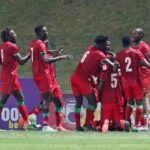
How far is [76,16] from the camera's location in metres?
44.7

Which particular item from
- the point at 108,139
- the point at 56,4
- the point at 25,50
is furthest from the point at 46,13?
the point at 108,139

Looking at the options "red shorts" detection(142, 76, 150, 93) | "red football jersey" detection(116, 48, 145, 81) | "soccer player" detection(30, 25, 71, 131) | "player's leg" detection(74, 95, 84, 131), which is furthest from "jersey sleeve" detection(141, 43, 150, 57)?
"soccer player" detection(30, 25, 71, 131)

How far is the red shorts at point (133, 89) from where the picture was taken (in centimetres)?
2016

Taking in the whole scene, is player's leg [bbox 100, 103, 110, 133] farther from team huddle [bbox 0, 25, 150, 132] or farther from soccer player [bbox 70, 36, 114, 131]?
soccer player [bbox 70, 36, 114, 131]

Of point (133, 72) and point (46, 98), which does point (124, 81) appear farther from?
point (46, 98)

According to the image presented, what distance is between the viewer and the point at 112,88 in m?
20.3

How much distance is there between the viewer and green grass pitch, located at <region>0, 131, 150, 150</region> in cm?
1470

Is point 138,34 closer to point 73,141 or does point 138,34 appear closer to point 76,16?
point 73,141

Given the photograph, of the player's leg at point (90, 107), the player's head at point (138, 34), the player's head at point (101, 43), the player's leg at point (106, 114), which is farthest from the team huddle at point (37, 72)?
the player's head at point (138, 34)

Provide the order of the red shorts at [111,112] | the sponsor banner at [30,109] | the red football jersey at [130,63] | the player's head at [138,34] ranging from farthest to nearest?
the sponsor banner at [30,109] → the player's head at [138,34] → the red shorts at [111,112] → the red football jersey at [130,63]

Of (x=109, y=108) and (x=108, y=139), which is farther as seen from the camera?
(x=109, y=108)

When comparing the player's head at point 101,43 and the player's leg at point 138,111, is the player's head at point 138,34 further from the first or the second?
the player's leg at point 138,111

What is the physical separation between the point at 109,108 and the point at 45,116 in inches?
56.0

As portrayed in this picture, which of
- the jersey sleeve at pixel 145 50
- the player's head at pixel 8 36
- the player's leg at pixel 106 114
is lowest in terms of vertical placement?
the player's leg at pixel 106 114
